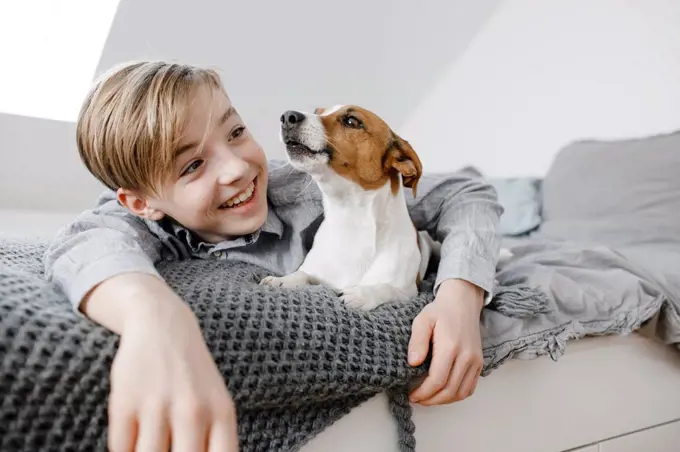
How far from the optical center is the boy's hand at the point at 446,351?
70 centimetres

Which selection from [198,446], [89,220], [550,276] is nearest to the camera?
[198,446]

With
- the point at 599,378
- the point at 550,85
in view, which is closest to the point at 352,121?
the point at 599,378

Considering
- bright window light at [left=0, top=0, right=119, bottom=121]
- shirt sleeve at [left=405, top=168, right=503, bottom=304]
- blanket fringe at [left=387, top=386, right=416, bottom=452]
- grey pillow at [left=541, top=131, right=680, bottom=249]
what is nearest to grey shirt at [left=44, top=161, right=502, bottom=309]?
shirt sleeve at [left=405, top=168, right=503, bottom=304]

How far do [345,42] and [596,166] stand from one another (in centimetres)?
114

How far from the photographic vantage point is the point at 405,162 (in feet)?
3.19

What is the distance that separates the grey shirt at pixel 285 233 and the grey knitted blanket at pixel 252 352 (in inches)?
2.4

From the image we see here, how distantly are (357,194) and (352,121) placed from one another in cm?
13

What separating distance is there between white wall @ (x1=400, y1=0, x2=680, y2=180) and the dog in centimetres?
134

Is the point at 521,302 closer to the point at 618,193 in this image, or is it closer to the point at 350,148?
the point at 350,148

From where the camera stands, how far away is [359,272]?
3.14 ft

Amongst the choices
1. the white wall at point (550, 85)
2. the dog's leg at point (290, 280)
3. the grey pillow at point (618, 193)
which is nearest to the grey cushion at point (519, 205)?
the grey pillow at point (618, 193)

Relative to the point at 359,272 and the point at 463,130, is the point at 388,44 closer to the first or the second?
the point at 463,130

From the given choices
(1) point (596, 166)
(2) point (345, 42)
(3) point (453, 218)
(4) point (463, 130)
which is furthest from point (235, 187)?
(4) point (463, 130)

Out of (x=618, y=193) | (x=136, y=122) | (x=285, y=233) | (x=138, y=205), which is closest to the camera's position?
(x=136, y=122)
